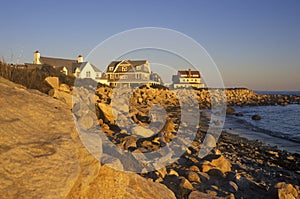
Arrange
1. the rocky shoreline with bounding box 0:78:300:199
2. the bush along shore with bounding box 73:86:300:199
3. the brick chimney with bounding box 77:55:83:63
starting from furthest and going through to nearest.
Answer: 1. the brick chimney with bounding box 77:55:83:63
2. the bush along shore with bounding box 73:86:300:199
3. the rocky shoreline with bounding box 0:78:300:199

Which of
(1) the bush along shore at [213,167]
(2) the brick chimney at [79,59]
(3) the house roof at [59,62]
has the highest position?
(2) the brick chimney at [79,59]

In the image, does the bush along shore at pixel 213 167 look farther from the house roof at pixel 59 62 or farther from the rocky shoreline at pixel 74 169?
the house roof at pixel 59 62

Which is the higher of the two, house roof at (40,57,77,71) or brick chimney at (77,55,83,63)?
brick chimney at (77,55,83,63)

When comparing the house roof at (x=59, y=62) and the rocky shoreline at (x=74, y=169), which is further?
the house roof at (x=59, y=62)

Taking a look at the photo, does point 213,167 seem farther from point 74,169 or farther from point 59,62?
point 59,62

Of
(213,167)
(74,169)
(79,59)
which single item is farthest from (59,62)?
(74,169)

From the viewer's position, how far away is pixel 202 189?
5203mm

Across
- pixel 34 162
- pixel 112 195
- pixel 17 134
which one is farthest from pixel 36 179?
pixel 112 195

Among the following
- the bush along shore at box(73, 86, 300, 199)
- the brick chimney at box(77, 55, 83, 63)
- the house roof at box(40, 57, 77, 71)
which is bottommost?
the bush along shore at box(73, 86, 300, 199)

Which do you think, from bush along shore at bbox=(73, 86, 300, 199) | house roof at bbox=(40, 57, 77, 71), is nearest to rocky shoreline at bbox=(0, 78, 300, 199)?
bush along shore at bbox=(73, 86, 300, 199)

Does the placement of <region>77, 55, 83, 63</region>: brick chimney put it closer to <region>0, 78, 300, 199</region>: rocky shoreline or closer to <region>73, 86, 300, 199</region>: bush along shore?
<region>73, 86, 300, 199</region>: bush along shore

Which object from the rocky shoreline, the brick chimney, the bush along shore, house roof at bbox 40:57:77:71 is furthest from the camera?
the brick chimney

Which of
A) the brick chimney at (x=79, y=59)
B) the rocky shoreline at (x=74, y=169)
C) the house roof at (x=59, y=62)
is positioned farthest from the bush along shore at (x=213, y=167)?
the brick chimney at (x=79, y=59)

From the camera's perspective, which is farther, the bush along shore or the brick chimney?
the brick chimney
